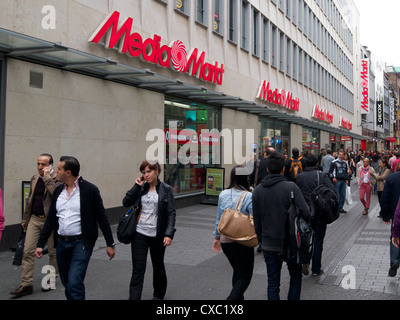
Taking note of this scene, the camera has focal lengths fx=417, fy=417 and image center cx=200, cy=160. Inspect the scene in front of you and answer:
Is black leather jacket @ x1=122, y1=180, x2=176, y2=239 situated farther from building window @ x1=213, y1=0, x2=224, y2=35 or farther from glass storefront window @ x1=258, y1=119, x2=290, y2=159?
glass storefront window @ x1=258, y1=119, x2=290, y2=159

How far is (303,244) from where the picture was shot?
4238 millimetres

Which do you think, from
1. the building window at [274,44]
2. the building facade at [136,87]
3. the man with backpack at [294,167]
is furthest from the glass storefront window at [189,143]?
the building window at [274,44]

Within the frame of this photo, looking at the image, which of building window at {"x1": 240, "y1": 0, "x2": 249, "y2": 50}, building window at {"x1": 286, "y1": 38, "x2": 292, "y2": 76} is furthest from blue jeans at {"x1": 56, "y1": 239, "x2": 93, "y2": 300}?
building window at {"x1": 286, "y1": 38, "x2": 292, "y2": 76}

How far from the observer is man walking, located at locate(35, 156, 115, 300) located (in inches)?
161

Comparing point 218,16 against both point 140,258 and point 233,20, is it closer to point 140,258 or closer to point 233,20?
point 233,20

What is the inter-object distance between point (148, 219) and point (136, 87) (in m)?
7.50

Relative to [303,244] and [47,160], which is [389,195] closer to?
[303,244]

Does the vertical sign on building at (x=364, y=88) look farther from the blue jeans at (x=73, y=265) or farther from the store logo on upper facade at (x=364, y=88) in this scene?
the blue jeans at (x=73, y=265)

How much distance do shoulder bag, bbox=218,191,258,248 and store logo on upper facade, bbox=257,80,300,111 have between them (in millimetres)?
16527

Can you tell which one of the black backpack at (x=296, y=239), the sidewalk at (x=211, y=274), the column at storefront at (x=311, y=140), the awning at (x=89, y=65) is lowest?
the sidewalk at (x=211, y=274)

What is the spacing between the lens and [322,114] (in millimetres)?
33469

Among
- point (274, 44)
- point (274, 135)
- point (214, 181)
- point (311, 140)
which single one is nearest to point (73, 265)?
point (214, 181)

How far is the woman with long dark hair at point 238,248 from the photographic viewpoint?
437 cm

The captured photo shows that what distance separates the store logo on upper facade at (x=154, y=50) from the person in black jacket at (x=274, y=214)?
7086mm
